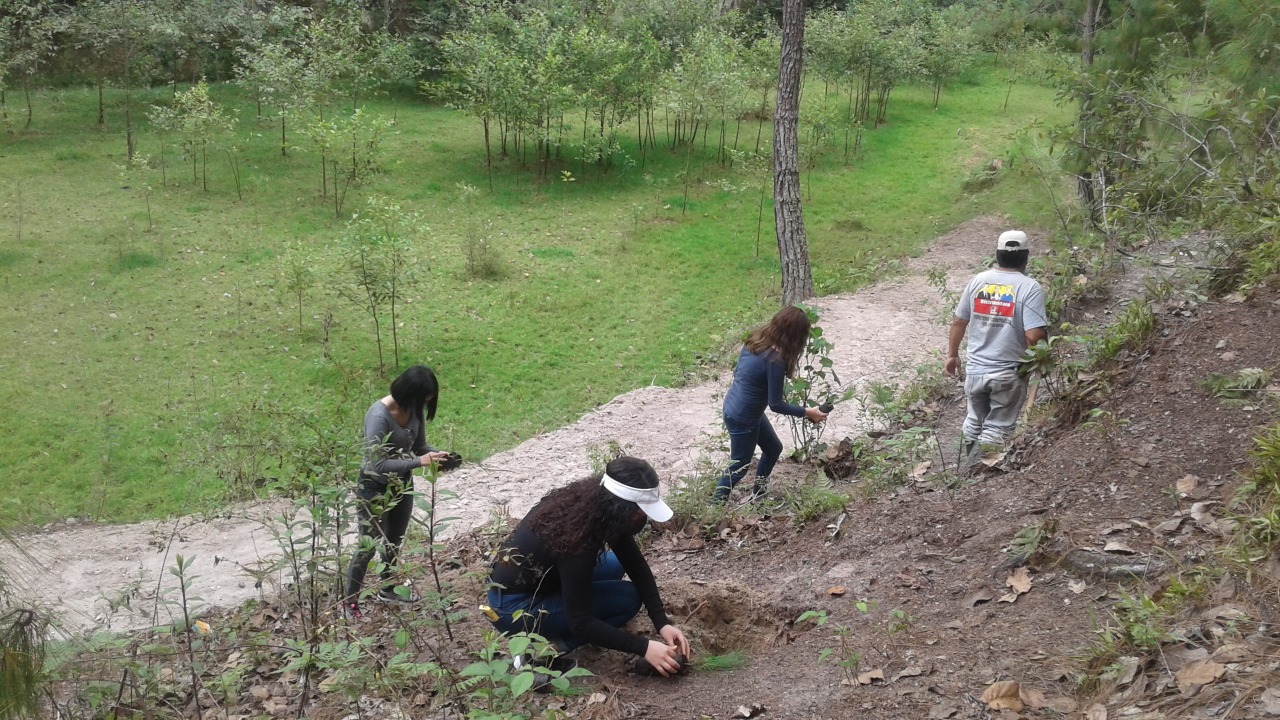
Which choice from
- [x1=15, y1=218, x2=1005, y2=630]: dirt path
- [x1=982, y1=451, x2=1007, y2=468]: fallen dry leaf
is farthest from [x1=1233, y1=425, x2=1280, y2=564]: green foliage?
[x1=15, y1=218, x2=1005, y2=630]: dirt path

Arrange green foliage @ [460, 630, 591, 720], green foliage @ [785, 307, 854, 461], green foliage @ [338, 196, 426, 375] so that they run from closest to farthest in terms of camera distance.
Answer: green foliage @ [460, 630, 591, 720] < green foliage @ [785, 307, 854, 461] < green foliage @ [338, 196, 426, 375]

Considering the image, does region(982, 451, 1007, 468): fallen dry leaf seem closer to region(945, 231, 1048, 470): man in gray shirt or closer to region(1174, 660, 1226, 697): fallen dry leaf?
region(945, 231, 1048, 470): man in gray shirt

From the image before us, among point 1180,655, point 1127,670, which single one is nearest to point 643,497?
point 1127,670

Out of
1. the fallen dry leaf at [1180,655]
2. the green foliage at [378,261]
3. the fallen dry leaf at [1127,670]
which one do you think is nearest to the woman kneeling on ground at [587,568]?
the fallen dry leaf at [1127,670]

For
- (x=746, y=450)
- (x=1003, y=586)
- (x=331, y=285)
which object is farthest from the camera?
(x=331, y=285)

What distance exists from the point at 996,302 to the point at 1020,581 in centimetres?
191

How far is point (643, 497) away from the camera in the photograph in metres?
3.72

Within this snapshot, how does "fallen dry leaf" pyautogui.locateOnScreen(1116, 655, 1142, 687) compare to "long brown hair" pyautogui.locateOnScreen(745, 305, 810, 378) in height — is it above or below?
below

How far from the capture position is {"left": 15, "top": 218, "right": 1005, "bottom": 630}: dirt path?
6546 mm

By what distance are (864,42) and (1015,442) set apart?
16.3 meters

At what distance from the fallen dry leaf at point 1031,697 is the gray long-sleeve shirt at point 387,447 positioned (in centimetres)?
280

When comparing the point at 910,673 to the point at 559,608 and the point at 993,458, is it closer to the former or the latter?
the point at 559,608

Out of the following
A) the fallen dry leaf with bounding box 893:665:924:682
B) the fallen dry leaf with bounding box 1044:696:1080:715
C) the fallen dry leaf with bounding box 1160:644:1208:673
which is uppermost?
the fallen dry leaf with bounding box 1160:644:1208:673

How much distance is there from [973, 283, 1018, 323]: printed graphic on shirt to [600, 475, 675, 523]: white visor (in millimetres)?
2483
